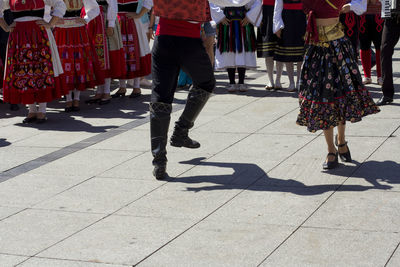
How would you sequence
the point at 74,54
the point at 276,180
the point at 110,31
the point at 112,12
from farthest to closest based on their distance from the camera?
the point at 110,31 < the point at 112,12 < the point at 74,54 < the point at 276,180

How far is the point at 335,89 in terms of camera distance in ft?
20.7

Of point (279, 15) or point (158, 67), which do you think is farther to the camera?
point (279, 15)

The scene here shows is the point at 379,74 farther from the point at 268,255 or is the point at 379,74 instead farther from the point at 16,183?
the point at 268,255

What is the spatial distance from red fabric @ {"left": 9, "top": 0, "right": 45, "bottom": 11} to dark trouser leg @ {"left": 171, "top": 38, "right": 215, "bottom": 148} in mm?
3205

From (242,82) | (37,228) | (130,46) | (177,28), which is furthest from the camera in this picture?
(242,82)

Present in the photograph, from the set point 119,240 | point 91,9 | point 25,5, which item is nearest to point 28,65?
point 25,5

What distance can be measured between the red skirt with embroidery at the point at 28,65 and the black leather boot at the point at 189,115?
3.02m

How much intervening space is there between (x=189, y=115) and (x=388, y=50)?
11.0ft

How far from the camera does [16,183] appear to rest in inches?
253

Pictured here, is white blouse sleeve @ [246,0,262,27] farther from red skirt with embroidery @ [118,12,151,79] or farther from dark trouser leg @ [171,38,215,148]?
dark trouser leg @ [171,38,215,148]

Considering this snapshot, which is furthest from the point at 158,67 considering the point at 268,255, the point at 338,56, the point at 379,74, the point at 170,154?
the point at 379,74

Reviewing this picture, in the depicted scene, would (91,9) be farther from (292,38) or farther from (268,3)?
(292,38)

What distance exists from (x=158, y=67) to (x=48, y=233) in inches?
77.8

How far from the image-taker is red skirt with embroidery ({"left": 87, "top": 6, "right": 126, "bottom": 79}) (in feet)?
Answer: 34.0
